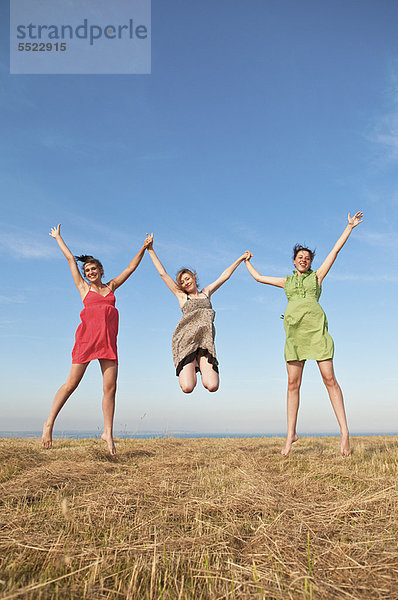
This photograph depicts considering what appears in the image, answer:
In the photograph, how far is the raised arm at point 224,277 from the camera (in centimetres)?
697

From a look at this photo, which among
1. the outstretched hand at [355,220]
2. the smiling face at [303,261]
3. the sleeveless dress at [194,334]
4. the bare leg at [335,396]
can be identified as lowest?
the bare leg at [335,396]

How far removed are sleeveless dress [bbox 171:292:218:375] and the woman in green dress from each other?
45.5 inches

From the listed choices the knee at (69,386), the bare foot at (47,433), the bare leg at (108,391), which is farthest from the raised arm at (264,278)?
the bare foot at (47,433)

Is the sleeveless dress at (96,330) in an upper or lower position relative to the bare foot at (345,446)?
upper

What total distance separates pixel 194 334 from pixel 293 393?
1.70m

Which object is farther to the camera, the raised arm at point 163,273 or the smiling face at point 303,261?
the raised arm at point 163,273

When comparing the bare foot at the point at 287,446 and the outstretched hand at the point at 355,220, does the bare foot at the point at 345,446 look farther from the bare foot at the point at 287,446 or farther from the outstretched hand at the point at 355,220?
the outstretched hand at the point at 355,220

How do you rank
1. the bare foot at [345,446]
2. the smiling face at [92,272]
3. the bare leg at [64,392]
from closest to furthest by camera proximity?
the bare foot at [345,446]
the bare leg at [64,392]
the smiling face at [92,272]

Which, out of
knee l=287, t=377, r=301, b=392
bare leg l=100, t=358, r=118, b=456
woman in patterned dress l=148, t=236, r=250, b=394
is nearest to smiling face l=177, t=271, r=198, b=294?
woman in patterned dress l=148, t=236, r=250, b=394

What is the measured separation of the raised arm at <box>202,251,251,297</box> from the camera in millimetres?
6968

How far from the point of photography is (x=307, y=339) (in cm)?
619

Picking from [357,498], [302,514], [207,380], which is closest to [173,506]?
[302,514]

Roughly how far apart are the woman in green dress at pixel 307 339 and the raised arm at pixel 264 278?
0.13 meters

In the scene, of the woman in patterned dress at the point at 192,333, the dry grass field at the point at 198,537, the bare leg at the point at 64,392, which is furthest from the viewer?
the woman in patterned dress at the point at 192,333
